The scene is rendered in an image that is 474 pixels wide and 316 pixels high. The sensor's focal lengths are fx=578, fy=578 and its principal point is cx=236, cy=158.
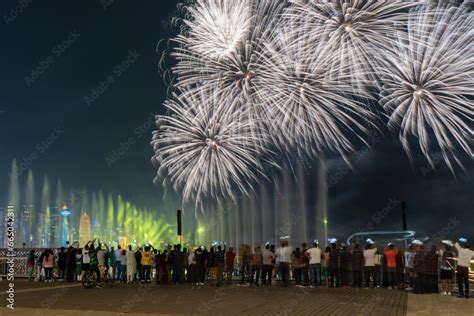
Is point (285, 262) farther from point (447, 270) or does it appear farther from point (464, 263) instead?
point (464, 263)

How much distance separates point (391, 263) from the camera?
20484 mm

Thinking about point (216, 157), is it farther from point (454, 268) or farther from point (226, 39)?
point (454, 268)

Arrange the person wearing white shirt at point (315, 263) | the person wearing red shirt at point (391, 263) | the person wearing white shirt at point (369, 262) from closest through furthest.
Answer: the person wearing red shirt at point (391, 263) < the person wearing white shirt at point (369, 262) < the person wearing white shirt at point (315, 263)

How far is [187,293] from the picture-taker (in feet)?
62.4

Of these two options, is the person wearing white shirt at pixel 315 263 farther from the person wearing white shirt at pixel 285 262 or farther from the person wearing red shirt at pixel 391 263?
the person wearing red shirt at pixel 391 263

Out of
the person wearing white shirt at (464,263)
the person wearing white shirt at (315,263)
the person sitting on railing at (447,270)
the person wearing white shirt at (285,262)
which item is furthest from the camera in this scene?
the person wearing white shirt at (285,262)

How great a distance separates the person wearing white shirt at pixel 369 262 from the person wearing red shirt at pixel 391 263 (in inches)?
17.8

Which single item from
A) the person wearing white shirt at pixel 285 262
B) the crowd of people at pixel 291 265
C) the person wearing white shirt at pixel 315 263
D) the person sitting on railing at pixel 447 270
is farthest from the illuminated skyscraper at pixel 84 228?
the person sitting on railing at pixel 447 270

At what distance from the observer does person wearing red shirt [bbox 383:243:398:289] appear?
67.1ft

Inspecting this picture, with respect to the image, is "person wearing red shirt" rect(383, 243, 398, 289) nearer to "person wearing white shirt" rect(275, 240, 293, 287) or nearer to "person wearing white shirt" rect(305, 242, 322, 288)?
"person wearing white shirt" rect(305, 242, 322, 288)

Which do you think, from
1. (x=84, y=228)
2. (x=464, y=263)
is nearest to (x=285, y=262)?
(x=464, y=263)

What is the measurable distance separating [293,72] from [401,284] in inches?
370

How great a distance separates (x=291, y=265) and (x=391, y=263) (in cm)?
404

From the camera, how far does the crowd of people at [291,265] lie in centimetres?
1869
